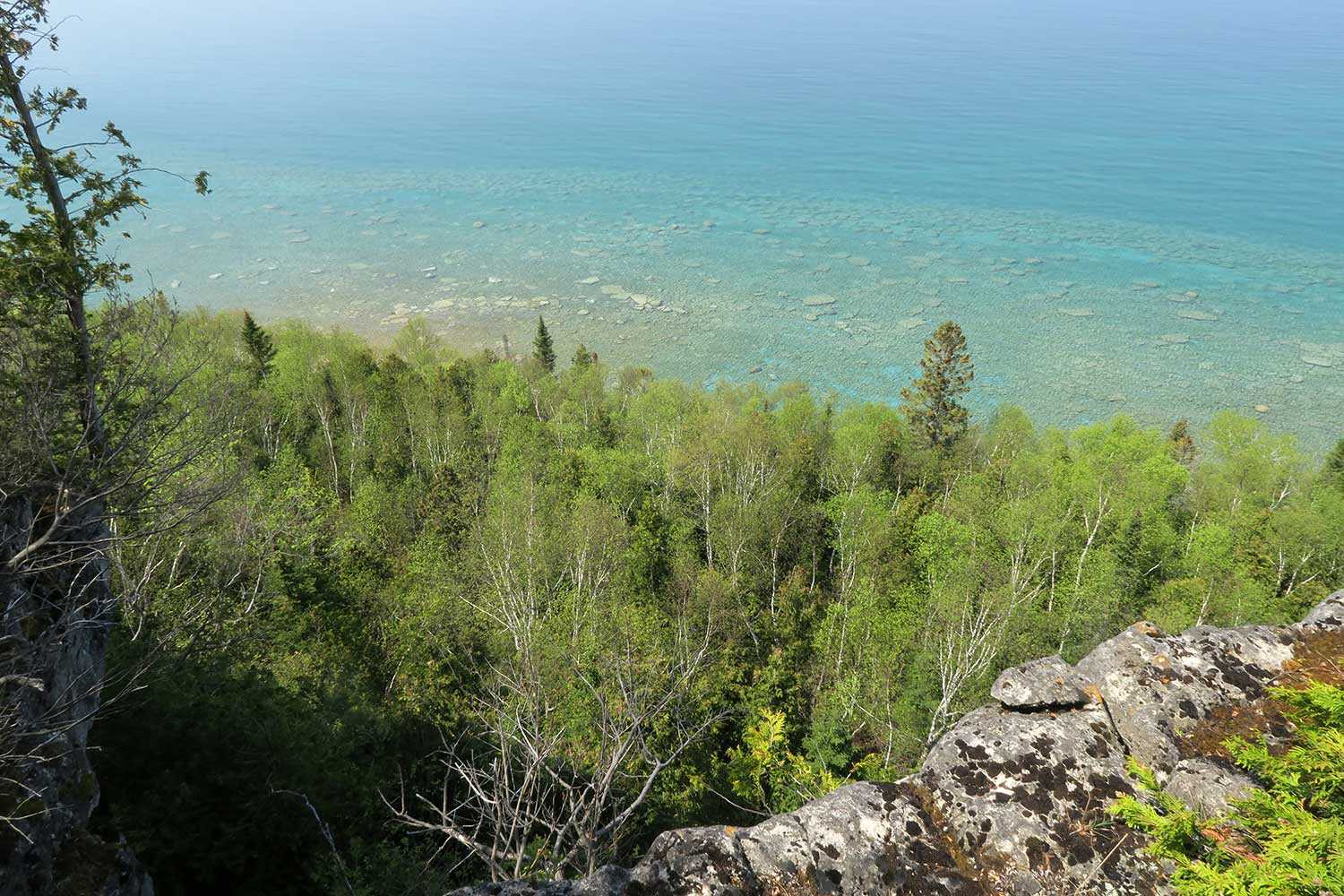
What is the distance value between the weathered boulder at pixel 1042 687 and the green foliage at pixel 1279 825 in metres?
2.02

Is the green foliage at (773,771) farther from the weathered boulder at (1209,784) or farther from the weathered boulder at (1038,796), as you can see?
the weathered boulder at (1209,784)

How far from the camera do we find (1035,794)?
24.1 feet

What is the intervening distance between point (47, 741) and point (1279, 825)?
11.4 meters

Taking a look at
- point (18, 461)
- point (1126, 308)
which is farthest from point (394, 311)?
point (1126, 308)

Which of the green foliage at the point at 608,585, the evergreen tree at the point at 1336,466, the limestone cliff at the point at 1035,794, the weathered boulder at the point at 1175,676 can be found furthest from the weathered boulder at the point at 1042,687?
the evergreen tree at the point at 1336,466

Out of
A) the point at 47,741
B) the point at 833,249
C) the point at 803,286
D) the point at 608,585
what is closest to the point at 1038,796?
the point at 47,741

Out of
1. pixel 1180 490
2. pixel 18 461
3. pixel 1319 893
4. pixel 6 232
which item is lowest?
pixel 1180 490

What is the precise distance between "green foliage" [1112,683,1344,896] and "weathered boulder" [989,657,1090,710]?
2.02 m

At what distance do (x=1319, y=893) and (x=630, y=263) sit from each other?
399 ft

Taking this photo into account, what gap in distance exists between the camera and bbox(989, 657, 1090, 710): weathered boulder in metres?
8.41

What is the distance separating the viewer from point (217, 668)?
18156 mm

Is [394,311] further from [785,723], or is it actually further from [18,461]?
[18,461]

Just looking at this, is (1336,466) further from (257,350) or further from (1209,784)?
(257,350)

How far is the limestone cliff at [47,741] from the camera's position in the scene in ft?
27.0
